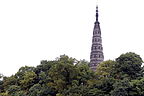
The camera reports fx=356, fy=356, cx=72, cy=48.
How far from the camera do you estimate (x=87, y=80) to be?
45.6 metres

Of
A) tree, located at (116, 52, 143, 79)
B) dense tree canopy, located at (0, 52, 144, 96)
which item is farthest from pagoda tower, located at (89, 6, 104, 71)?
tree, located at (116, 52, 143, 79)

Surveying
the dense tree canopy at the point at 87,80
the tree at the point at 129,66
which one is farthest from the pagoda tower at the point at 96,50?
the tree at the point at 129,66

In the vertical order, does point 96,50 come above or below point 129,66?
above

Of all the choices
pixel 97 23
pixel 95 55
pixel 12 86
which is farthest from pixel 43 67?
pixel 97 23

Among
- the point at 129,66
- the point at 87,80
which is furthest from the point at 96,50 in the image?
the point at 129,66

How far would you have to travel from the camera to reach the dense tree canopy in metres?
41.3

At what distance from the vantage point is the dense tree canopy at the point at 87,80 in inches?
1626

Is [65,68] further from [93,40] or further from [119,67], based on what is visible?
[93,40]

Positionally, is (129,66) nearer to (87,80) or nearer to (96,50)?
(87,80)

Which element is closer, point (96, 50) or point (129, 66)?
point (129, 66)

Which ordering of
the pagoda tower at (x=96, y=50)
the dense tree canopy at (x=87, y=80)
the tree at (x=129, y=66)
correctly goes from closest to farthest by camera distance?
the dense tree canopy at (x=87, y=80) → the tree at (x=129, y=66) → the pagoda tower at (x=96, y=50)

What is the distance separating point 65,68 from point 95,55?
3053 cm

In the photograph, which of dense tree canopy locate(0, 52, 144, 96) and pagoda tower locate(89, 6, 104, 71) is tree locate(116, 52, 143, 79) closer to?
dense tree canopy locate(0, 52, 144, 96)

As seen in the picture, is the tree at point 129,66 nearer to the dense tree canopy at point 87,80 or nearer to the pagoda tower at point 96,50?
the dense tree canopy at point 87,80
